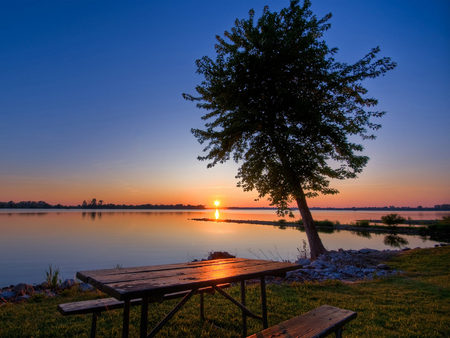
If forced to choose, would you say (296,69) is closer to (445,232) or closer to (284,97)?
(284,97)

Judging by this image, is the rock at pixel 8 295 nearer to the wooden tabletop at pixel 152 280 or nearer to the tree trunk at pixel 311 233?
the wooden tabletop at pixel 152 280

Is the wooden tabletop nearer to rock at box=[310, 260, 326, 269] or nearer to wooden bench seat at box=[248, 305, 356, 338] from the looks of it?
wooden bench seat at box=[248, 305, 356, 338]

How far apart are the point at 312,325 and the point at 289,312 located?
8.11 ft

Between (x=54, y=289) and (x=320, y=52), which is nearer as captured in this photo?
(x=54, y=289)

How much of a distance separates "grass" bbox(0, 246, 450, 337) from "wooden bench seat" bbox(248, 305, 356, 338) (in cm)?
132

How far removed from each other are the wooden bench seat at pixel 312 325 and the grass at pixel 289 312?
132 centimetres

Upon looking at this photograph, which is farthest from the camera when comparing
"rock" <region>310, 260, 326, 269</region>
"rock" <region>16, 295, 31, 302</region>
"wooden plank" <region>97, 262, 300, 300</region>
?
"rock" <region>310, 260, 326, 269</region>

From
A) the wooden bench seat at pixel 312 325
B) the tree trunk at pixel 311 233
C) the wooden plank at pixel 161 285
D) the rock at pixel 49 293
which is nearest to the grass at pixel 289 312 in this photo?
the rock at pixel 49 293

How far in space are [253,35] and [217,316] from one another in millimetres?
10351

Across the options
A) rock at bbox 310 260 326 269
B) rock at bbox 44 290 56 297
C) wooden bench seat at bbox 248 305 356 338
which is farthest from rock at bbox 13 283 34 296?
rock at bbox 310 260 326 269

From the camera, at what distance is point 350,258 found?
35.6 feet

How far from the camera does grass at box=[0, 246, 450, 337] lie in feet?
13.2

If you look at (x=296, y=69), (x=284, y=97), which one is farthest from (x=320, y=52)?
(x=284, y=97)

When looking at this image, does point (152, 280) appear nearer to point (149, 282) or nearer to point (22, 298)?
point (149, 282)
